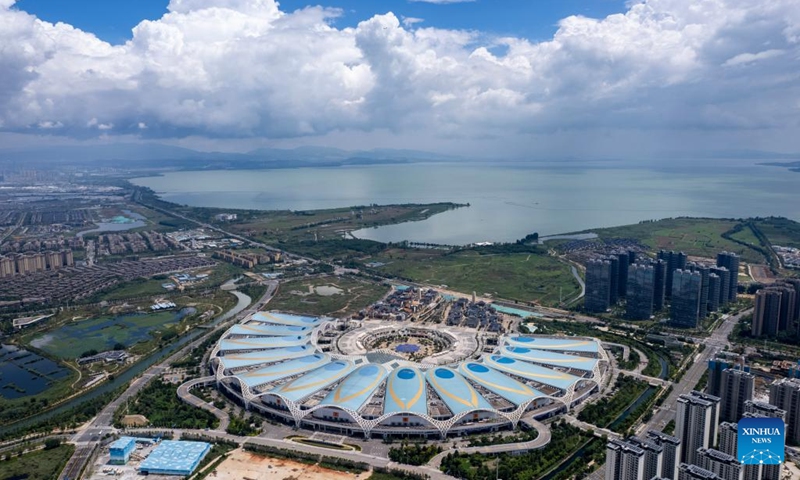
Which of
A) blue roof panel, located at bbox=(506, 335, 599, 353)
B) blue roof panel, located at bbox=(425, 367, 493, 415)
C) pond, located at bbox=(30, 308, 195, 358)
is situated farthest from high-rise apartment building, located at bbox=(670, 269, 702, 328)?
pond, located at bbox=(30, 308, 195, 358)

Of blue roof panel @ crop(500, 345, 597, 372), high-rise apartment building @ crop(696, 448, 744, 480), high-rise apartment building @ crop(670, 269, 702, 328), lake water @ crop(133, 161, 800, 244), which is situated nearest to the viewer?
high-rise apartment building @ crop(696, 448, 744, 480)

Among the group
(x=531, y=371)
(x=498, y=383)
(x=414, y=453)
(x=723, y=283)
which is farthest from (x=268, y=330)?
(x=723, y=283)

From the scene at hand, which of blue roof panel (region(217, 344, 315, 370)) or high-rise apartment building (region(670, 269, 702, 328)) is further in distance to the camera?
high-rise apartment building (region(670, 269, 702, 328))

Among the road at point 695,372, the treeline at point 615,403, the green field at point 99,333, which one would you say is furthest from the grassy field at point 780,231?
the green field at point 99,333

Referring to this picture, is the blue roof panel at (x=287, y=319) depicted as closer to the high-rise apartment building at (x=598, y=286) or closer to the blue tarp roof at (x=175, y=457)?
the blue tarp roof at (x=175, y=457)

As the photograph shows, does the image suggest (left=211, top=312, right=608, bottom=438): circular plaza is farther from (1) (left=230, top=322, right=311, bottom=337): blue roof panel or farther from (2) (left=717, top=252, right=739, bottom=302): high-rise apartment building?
(2) (left=717, top=252, right=739, bottom=302): high-rise apartment building

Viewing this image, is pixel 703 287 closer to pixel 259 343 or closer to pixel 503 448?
pixel 503 448

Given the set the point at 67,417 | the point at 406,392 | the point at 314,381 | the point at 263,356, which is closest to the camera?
the point at 406,392
